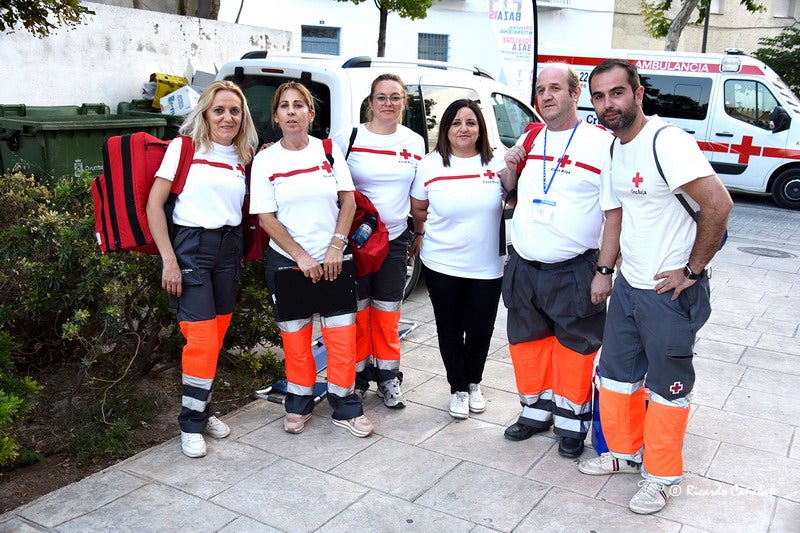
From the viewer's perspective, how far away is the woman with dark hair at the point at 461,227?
4.22 meters

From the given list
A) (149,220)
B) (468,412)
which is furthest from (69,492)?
(468,412)

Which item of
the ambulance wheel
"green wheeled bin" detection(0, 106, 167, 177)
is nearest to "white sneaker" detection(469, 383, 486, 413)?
"green wheeled bin" detection(0, 106, 167, 177)

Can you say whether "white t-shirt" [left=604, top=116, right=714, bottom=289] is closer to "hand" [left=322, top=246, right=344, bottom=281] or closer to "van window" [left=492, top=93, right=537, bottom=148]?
"hand" [left=322, top=246, right=344, bottom=281]

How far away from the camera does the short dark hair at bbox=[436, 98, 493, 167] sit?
422 centimetres

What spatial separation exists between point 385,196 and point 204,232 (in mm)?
1047

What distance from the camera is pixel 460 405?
14.9ft

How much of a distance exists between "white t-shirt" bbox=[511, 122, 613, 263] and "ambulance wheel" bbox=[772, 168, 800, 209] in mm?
10908

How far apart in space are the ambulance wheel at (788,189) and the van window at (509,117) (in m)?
7.79

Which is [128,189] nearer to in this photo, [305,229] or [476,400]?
A: [305,229]

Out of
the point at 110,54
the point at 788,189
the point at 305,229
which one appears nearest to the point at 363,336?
the point at 305,229

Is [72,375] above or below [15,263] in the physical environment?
below

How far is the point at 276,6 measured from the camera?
21484 millimetres

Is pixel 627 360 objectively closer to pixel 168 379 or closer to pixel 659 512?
pixel 659 512

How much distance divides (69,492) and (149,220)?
1290 millimetres
